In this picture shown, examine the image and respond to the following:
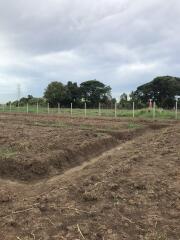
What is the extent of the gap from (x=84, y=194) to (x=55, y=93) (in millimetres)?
47117

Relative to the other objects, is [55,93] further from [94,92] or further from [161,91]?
[161,91]

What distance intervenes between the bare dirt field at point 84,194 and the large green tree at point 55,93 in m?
41.2

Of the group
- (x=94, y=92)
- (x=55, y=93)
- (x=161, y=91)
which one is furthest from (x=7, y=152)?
(x=94, y=92)

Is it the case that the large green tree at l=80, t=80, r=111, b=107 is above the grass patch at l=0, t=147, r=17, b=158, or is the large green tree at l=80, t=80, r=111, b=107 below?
above

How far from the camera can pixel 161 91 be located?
47.8 meters

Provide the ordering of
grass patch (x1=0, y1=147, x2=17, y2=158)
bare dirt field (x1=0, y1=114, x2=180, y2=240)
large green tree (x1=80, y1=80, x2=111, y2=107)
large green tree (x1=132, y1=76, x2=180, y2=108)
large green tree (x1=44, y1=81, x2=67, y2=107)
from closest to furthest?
bare dirt field (x1=0, y1=114, x2=180, y2=240)
grass patch (x1=0, y1=147, x2=17, y2=158)
large green tree (x1=132, y1=76, x2=180, y2=108)
large green tree (x1=44, y1=81, x2=67, y2=107)
large green tree (x1=80, y1=80, x2=111, y2=107)

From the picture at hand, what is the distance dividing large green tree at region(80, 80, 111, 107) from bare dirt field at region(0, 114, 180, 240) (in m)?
44.3

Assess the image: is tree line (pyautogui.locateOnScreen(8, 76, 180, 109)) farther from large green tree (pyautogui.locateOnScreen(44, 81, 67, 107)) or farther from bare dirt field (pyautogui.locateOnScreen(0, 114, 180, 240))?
bare dirt field (pyautogui.locateOnScreen(0, 114, 180, 240))

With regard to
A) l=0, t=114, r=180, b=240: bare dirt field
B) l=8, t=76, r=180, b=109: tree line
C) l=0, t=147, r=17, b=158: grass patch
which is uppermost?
l=8, t=76, r=180, b=109: tree line

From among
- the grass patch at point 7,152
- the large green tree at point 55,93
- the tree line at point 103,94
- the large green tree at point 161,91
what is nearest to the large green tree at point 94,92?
the tree line at point 103,94

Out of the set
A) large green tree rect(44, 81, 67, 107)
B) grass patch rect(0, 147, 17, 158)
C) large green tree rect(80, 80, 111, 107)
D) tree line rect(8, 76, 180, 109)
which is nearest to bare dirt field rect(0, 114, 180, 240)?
grass patch rect(0, 147, 17, 158)

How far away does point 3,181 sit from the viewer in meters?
8.95

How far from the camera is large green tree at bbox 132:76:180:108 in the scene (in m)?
46.7

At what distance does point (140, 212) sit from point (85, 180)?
2.10 meters
